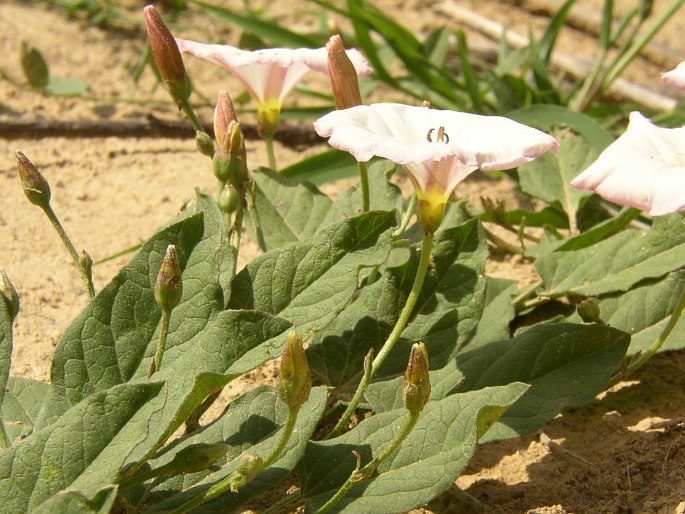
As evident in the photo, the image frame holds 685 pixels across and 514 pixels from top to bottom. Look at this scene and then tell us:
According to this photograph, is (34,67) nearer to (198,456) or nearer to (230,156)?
(230,156)

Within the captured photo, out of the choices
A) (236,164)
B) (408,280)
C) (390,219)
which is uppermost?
(236,164)

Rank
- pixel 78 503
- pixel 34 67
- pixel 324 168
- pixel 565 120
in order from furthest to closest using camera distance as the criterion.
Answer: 1. pixel 34 67
2. pixel 324 168
3. pixel 565 120
4. pixel 78 503

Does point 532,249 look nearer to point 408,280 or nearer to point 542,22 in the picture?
point 408,280

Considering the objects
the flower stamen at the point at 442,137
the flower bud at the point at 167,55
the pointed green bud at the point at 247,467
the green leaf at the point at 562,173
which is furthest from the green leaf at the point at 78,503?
the green leaf at the point at 562,173

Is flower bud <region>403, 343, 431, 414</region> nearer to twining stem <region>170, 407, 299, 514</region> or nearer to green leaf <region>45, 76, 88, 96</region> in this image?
twining stem <region>170, 407, 299, 514</region>

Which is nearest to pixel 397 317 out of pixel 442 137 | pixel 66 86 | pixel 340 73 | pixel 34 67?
pixel 442 137

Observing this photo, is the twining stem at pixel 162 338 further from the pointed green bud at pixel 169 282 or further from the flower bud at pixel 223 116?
the flower bud at pixel 223 116

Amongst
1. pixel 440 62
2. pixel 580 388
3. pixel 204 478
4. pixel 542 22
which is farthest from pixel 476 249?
pixel 542 22
